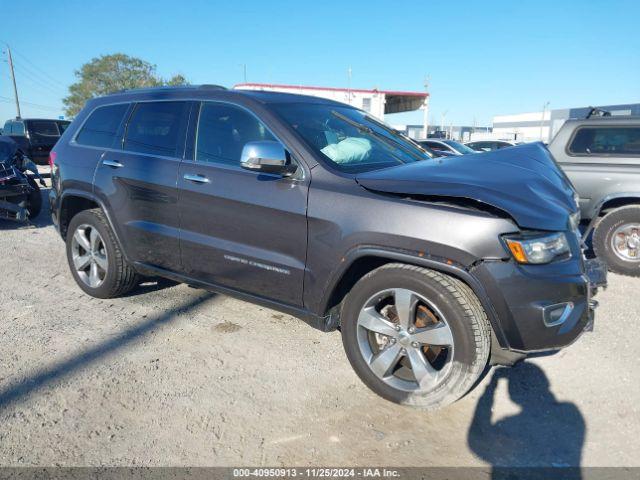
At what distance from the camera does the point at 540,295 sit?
2264 mm

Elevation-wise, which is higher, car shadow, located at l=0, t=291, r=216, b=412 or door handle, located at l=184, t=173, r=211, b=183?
door handle, located at l=184, t=173, r=211, b=183

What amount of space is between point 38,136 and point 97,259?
13.3m

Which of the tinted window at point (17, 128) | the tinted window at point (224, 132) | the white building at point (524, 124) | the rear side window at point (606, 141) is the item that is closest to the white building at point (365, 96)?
the tinted window at point (17, 128)

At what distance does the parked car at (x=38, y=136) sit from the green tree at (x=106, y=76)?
42893 mm

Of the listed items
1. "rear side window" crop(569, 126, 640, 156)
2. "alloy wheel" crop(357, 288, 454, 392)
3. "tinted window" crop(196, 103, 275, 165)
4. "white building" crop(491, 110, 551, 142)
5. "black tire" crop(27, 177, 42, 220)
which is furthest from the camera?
"white building" crop(491, 110, 551, 142)

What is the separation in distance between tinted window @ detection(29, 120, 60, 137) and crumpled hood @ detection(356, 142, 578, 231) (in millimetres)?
15565

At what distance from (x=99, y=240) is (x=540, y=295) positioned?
359 cm

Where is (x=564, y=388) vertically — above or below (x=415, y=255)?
below

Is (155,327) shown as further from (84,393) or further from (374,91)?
(374,91)

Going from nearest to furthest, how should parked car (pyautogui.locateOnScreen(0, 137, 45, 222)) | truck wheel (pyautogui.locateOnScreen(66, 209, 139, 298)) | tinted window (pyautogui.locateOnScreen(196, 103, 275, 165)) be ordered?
tinted window (pyautogui.locateOnScreen(196, 103, 275, 165)), truck wheel (pyautogui.locateOnScreen(66, 209, 139, 298)), parked car (pyautogui.locateOnScreen(0, 137, 45, 222))

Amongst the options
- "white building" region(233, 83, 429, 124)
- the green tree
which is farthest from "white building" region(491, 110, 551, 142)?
the green tree

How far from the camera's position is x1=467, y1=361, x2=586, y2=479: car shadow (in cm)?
220

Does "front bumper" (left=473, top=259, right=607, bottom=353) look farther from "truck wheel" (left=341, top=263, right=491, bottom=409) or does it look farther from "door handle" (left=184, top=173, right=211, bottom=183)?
"door handle" (left=184, top=173, right=211, bottom=183)

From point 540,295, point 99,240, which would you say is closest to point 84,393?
point 99,240
